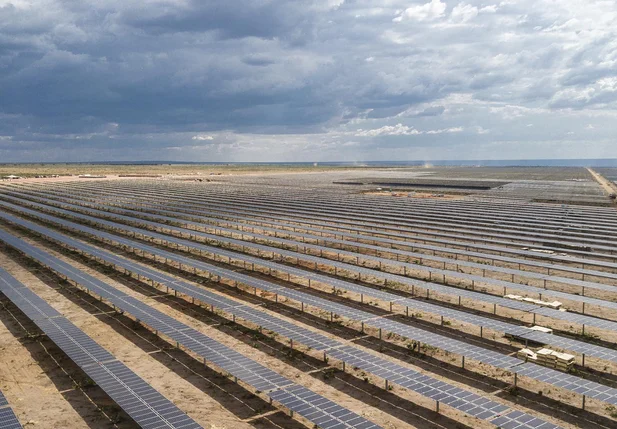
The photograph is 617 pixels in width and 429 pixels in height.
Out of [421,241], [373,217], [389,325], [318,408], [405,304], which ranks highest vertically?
[373,217]

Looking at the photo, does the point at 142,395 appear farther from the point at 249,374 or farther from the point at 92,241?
the point at 92,241

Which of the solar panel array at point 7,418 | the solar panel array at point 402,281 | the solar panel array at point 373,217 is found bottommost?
the solar panel array at point 7,418

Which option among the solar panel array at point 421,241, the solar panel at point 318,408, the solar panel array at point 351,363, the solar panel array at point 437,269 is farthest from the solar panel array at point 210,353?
the solar panel array at point 421,241

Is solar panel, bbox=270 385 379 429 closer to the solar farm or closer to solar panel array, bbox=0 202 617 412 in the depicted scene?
the solar farm

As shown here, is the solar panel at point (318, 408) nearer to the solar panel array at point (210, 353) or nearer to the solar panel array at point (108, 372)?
the solar panel array at point (210, 353)

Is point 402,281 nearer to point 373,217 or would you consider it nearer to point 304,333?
point 304,333

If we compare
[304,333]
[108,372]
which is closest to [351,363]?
[304,333]
